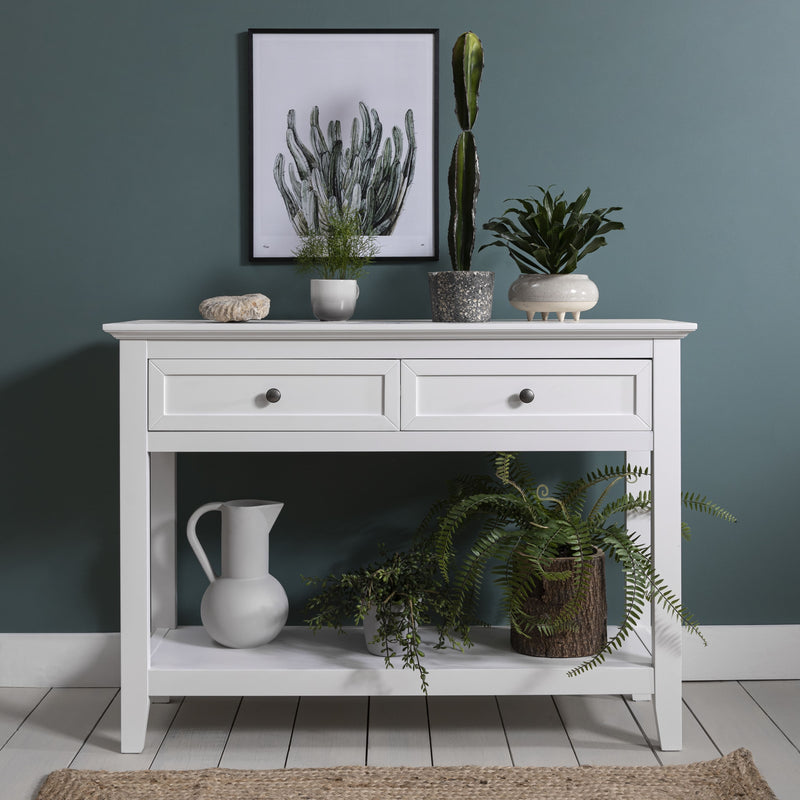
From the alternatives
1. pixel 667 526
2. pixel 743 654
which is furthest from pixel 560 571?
pixel 743 654

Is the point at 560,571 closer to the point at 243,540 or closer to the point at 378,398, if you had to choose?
the point at 378,398

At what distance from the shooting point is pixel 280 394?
1.92m

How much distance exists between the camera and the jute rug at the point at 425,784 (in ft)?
5.79

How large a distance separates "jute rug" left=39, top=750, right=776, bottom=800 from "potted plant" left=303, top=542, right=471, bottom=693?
206 millimetres

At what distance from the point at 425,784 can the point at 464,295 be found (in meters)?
1.01

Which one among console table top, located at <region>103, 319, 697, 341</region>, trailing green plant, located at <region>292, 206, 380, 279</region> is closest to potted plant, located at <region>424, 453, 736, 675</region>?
console table top, located at <region>103, 319, 697, 341</region>

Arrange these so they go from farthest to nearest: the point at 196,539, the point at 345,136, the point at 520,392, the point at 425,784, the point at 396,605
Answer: the point at 345,136, the point at 196,539, the point at 396,605, the point at 520,392, the point at 425,784

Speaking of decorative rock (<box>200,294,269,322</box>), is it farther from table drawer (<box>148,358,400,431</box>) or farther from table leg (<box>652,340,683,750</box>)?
table leg (<box>652,340,683,750</box>)

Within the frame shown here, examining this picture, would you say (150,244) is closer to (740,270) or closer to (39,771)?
(39,771)

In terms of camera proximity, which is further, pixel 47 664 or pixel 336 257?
pixel 47 664

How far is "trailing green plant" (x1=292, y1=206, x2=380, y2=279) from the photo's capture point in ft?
7.22

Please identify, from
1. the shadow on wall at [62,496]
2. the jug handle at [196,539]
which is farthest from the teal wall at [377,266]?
the jug handle at [196,539]

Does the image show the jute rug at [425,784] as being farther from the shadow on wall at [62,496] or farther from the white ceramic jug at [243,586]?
the shadow on wall at [62,496]

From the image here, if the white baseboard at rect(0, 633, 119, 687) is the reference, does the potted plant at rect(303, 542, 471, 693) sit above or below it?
above
